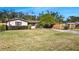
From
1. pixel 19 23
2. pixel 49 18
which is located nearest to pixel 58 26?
pixel 49 18

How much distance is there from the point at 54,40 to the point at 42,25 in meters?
0.20

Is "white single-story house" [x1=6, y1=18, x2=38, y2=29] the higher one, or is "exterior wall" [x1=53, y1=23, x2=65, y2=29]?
"white single-story house" [x1=6, y1=18, x2=38, y2=29]

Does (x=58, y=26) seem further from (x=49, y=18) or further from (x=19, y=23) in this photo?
(x=19, y=23)

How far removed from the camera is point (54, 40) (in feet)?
15.6

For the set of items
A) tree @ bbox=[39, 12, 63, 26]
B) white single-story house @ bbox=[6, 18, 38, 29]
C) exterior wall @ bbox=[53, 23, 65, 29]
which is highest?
tree @ bbox=[39, 12, 63, 26]

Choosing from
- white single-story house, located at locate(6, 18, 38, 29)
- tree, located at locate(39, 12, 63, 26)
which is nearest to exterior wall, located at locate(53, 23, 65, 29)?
tree, located at locate(39, 12, 63, 26)

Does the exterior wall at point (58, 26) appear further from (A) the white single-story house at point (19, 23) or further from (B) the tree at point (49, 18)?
(A) the white single-story house at point (19, 23)

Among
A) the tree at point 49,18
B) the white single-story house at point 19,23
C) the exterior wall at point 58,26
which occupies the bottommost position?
the exterior wall at point 58,26

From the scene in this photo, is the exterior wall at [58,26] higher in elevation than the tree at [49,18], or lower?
lower

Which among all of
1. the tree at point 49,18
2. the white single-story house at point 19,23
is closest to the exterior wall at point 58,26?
the tree at point 49,18

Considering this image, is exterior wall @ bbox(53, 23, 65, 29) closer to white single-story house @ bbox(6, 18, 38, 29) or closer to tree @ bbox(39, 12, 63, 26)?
tree @ bbox(39, 12, 63, 26)
